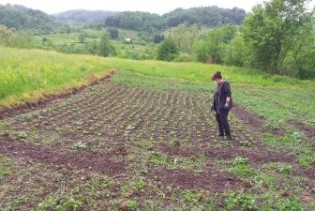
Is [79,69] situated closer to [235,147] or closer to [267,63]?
[235,147]

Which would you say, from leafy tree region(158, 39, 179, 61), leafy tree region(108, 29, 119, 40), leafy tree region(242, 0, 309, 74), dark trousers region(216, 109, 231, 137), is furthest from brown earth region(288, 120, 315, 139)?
leafy tree region(108, 29, 119, 40)

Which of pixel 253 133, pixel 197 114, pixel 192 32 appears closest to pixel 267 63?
pixel 197 114

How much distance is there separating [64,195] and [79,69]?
19.5 metres

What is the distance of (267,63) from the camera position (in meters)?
43.1

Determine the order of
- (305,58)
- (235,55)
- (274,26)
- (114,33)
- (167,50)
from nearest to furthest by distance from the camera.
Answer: (274,26), (305,58), (235,55), (167,50), (114,33)

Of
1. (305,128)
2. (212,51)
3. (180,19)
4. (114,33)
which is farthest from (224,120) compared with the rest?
(180,19)

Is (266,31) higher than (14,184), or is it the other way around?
(266,31)

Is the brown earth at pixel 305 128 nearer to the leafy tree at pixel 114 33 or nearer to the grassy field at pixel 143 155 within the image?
the grassy field at pixel 143 155

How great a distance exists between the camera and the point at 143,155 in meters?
9.45

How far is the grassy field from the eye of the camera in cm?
682

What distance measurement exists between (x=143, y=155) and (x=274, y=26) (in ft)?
104

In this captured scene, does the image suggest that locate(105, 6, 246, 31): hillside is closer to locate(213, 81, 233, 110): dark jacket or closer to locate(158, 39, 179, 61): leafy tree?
locate(158, 39, 179, 61): leafy tree

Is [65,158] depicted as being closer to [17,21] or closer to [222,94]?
[222,94]

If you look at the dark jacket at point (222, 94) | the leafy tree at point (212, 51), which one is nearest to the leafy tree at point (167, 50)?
the leafy tree at point (212, 51)
